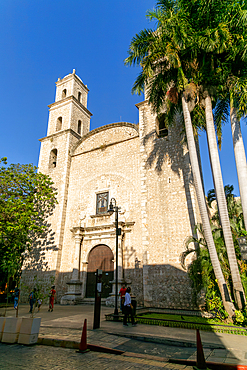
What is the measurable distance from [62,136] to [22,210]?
7332mm

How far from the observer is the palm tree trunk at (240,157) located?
9.30 metres

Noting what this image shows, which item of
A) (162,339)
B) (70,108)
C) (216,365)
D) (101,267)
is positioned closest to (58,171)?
(70,108)

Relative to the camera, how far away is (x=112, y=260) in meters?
14.7

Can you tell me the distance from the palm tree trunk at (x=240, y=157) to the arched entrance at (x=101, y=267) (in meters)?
8.74

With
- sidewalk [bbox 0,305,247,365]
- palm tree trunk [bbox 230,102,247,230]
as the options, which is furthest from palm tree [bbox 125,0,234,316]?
sidewalk [bbox 0,305,247,365]

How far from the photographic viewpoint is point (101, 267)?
15211 mm

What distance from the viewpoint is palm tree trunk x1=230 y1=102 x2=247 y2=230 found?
9305 millimetres

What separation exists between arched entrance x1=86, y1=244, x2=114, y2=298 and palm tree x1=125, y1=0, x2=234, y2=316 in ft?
25.0

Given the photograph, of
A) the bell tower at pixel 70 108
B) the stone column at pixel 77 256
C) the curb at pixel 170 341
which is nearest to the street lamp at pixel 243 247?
the curb at pixel 170 341

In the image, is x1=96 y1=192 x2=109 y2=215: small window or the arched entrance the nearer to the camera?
the arched entrance

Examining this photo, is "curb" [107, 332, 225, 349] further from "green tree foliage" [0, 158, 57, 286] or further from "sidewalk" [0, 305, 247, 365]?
"green tree foliage" [0, 158, 57, 286]

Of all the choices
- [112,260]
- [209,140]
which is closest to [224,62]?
[209,140]

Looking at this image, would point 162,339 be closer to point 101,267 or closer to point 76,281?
point 101,267

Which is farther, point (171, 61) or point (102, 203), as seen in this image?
point (102, 203)
